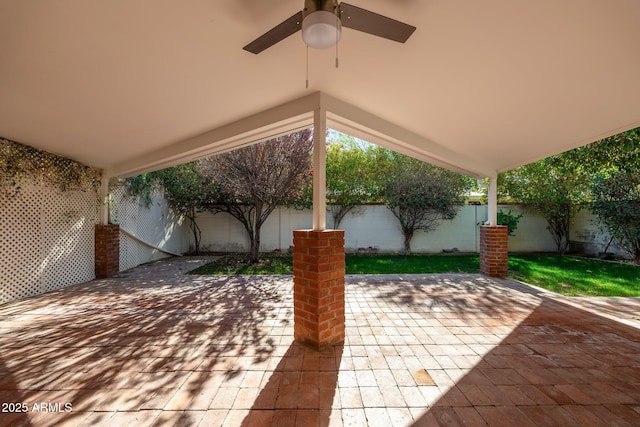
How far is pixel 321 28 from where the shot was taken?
1.43 meters

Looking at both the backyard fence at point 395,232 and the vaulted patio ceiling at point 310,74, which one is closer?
the vaulted patio ceiling at point 310,74

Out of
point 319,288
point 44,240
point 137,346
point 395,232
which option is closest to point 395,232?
point 395,232

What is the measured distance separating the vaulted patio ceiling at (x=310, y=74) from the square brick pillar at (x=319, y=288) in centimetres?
158

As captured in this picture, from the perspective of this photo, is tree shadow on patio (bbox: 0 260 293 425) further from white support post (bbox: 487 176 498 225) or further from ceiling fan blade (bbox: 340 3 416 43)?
white support post (bbox: 487 176 498 225)

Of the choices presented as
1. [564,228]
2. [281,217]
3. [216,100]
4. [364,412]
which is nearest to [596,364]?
[364,412]

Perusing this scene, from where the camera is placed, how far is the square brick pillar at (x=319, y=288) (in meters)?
2.74

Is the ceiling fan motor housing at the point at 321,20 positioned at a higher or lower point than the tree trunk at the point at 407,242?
higher

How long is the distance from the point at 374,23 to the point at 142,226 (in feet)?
27.4

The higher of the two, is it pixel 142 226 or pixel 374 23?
pixel 374 23

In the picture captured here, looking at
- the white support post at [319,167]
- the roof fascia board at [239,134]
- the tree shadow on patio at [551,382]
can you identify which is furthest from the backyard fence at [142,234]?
the tree shadow on patio at [551,382]

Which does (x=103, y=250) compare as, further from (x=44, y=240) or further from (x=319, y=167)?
(x=319, y=167)

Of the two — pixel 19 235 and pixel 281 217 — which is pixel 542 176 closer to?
pixel 281 217

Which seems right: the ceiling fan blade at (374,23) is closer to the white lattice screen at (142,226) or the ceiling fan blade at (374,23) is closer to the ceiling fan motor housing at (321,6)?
the ceiling fan motor housing at (321,6)

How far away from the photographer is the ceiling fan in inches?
55.6
